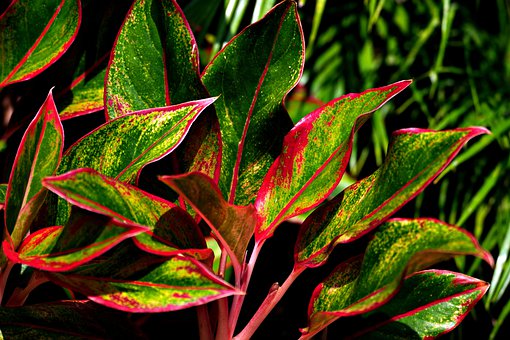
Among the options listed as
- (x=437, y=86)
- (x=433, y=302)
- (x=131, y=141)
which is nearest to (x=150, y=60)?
(x=131, y=141)

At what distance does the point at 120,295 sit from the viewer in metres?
0.52

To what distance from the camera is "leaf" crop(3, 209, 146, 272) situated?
0.47m

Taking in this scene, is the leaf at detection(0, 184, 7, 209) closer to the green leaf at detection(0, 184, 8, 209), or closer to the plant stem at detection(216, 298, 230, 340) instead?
the green leaf at detection(0, 184, 8, 209)

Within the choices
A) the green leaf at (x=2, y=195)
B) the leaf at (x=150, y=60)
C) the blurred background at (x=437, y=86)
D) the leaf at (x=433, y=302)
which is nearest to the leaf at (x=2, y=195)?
the green leaf at (x=2, y=195)

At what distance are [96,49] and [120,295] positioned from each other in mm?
363

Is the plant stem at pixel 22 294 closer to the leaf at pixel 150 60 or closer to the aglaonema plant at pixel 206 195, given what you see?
the aglaonema plant at pixel 206 195

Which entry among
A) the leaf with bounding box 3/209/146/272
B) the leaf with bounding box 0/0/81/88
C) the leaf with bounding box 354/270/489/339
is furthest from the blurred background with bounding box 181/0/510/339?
the leaf with bounding box 3/209/146/272

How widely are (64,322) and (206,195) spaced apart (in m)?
0.19

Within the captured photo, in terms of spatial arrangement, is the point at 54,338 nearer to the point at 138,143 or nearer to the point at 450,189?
the point at 138,143

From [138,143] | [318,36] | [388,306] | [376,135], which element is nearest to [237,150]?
[138,143]

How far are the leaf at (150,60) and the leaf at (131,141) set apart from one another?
0.15ft

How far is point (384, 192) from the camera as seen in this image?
562 millimetres

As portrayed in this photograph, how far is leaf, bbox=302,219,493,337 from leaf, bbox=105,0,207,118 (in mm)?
226

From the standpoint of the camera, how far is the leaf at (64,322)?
547 mm
